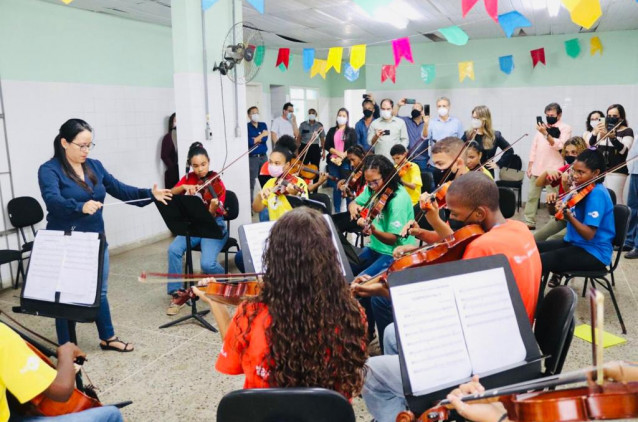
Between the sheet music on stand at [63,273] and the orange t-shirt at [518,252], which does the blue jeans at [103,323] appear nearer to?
the sheet music on stand at [63,273]

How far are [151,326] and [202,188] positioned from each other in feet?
3.52

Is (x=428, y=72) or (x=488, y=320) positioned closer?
(x=488, y=320)

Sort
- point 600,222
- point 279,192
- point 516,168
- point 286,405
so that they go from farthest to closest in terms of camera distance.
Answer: point 516,168 < point 279,192 < point 600,222 < point 286,405

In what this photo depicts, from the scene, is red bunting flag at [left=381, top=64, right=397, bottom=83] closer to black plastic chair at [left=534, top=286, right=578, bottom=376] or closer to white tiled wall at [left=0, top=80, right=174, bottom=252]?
white tiled wall at [left=0, top=80, right=174, bottom=252]

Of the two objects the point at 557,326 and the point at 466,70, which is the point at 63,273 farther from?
the point at 466,70

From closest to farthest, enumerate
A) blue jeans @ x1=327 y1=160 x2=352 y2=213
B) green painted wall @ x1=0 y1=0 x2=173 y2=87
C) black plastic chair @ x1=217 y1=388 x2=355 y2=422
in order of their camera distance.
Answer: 1. black plastic chair @ x1=217 y1=388 x2=355 y2=422
2. green painted wall @ x1=0 y1=0 x2=173 y2=87
3. blue jeans @ x1=327 y1=160 x2=352 y2=213

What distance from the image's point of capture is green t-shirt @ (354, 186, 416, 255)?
3108 mm

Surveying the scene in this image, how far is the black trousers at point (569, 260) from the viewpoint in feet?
10.6

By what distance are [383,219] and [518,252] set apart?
131 cm

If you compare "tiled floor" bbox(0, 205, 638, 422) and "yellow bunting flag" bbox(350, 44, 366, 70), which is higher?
"yellow bunting flag" bbox(350, 44, 366, 70)

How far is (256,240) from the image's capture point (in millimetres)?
2451

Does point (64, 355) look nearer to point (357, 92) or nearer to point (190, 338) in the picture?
point (190, 338)

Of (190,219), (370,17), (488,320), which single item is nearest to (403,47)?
(370,17)

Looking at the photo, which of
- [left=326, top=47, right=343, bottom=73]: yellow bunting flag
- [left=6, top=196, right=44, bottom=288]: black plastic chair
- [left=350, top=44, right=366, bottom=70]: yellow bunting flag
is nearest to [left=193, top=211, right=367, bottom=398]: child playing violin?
[left=6, top=196, right=44, bottom=288]: black plastic chair
